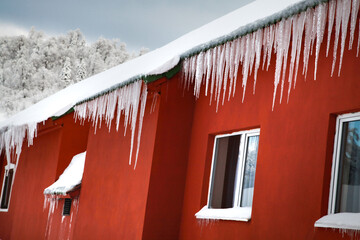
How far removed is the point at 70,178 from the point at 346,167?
6.21 meters

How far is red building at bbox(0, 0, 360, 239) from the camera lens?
480 centimetres

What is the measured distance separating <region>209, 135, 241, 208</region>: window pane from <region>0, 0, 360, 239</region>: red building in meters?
0.02

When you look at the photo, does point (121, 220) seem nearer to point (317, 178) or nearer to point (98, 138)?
point (98, 138)

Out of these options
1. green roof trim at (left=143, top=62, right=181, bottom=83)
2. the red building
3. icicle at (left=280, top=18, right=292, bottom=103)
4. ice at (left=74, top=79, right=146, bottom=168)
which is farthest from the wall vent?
icicle at (left=280, top=18, right=292, bottom=103)

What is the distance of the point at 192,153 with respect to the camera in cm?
723

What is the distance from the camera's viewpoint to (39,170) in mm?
12086

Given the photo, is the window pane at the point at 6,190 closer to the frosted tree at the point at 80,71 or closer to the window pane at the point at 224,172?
the window pane at the point at 224,172

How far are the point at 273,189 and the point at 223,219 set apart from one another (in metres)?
0.90

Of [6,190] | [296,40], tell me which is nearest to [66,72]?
[6,190]

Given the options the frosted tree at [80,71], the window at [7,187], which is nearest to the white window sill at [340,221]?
the window at [7,187]

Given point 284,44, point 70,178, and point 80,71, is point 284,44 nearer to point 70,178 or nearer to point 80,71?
point 70,178

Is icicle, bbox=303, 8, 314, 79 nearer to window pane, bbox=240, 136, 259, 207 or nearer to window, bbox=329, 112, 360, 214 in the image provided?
window, bbox=329, 112, 360, 214

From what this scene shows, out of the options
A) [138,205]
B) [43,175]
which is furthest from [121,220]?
[43,175]

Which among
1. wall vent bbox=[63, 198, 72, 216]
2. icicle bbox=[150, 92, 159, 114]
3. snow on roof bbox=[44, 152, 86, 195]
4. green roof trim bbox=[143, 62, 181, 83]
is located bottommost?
wall vent bbox=[63, 198, 72, 216]
